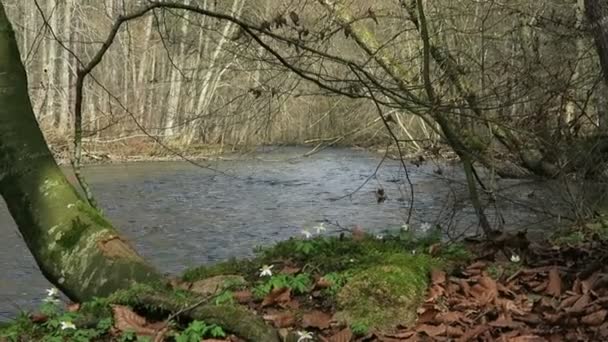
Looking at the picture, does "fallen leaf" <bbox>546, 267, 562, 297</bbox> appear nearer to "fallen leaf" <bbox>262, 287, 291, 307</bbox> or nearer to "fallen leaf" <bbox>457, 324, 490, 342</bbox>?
"fallen leaf" <bbox>457, 324, 490, 342</bbox>

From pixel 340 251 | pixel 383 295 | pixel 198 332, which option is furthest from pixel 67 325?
pixel 340 251

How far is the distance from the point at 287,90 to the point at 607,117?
3797mm

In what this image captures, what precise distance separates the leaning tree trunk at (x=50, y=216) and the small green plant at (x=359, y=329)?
54.9 inches

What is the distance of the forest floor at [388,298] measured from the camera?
3354mm

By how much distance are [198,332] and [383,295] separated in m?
0.95

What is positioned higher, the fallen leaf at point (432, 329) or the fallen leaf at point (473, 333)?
the fallen leaf at point (473, 333)

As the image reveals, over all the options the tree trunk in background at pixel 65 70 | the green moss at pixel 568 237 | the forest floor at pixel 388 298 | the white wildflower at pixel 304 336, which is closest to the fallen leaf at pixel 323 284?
the forest floor at pixel 388 298

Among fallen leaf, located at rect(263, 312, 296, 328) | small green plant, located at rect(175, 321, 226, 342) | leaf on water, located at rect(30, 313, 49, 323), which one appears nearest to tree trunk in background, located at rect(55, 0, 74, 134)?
leaf on water, located at rect(30, 313, 49, 323)

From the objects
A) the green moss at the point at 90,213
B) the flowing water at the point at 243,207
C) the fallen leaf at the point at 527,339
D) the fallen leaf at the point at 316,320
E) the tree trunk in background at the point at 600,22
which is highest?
the tree trunk in background at the point at 600,22

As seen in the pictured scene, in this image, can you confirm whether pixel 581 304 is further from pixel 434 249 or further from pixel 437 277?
pixel 434 249

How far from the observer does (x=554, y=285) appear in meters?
3.88

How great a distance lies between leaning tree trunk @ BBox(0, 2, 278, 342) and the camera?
14.6ft

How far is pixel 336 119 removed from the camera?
30.3ft

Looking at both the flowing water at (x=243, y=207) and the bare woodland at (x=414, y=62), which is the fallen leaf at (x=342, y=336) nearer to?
the bare woodland at (x=414, y=62)
